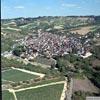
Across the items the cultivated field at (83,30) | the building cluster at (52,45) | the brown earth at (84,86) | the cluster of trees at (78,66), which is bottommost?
the brown earth at (84,86)

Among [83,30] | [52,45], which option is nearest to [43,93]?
[52,45]

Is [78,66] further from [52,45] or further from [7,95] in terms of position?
[7,95]

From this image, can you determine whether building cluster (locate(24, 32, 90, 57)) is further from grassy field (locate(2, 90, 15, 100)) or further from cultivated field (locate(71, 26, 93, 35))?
grassy field (locate(2, 90, 15, 100))

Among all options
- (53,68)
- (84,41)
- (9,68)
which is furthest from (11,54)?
(84,41)

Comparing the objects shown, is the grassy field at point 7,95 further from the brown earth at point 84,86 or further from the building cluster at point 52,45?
the brown earth at point 84,86

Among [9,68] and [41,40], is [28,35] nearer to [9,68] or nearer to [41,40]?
[41,40]

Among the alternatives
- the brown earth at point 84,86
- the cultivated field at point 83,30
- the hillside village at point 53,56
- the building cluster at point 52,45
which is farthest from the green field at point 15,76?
the cultivated field at point 83,30
